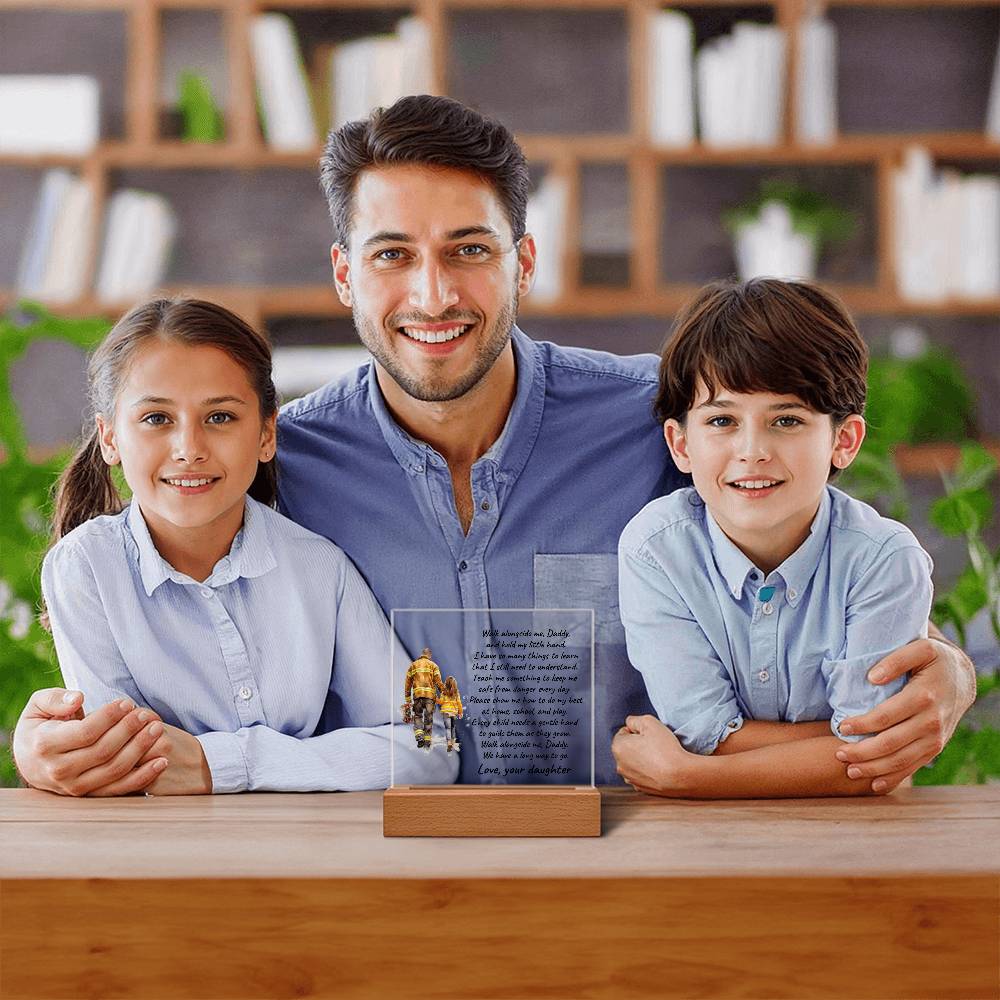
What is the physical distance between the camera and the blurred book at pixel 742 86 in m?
3.60

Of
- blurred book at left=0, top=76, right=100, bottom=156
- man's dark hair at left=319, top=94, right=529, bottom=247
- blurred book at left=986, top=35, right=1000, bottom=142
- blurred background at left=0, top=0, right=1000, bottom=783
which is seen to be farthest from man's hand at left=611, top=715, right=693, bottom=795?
blurred book at left=0, top=76, right=100, bottom=156

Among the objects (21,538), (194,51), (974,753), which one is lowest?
(974,753)

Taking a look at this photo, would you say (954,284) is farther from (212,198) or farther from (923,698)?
(923,698)

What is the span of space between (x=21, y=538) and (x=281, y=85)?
1964 mm

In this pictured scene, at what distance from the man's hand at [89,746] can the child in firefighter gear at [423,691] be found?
1.05 ft

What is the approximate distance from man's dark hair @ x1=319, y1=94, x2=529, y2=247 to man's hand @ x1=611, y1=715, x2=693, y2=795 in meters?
0.68

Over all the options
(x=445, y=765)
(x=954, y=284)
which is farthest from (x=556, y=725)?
(x=954, y=284)

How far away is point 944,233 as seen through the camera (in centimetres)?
370

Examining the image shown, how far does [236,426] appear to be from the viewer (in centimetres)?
161

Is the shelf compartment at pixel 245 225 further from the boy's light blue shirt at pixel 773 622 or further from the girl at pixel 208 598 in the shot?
the boy's light blue shirt at pixel 773 622

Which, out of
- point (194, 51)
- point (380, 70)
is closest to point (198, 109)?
point (194, 51)

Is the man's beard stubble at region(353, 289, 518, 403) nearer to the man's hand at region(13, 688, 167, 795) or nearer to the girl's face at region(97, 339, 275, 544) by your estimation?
the girl's face at region(97, 339, 275, 544)

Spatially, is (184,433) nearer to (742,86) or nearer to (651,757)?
(651,757)

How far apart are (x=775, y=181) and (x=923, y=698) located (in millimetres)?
2601
